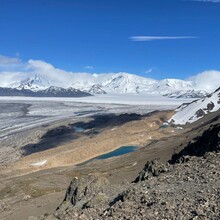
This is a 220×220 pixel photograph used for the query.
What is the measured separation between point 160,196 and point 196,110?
11118 centimetres

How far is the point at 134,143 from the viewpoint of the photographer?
9825cm

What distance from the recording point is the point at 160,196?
22062 mm

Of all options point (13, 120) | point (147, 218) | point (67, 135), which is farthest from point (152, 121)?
point (147, 218)

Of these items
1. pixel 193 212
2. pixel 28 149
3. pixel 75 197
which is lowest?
pixel 28 149

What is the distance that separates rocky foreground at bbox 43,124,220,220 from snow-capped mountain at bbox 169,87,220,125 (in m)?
95.1

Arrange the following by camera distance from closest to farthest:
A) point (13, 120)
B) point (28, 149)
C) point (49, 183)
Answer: point (49, 183), point (28, 149), point (13, 120)

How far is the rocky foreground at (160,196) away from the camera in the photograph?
19797 mm

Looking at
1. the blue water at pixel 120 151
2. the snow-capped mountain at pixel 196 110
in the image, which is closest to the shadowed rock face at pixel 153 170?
the blue water at pixel 120 151

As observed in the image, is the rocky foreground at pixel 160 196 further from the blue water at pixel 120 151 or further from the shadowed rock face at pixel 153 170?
the blue water at pixel 120 151

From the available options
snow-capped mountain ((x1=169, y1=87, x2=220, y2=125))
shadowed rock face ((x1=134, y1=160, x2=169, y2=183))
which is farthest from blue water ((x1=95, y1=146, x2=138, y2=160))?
shadowed rock face ((x1=134, y1=160, x2=169, y2=183))

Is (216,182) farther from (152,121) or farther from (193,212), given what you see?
(152,121)

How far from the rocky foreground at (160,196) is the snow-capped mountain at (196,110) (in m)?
95.1

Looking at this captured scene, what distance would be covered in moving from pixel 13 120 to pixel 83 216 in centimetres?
16922

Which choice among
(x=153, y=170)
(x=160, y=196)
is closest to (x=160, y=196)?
(x=160, y=196)
